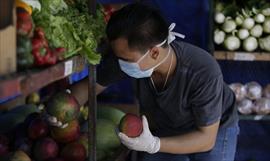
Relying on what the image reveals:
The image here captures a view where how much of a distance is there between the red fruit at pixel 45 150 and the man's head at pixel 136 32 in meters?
0.53

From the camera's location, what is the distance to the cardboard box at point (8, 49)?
125cm

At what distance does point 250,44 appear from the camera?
13.0 ft

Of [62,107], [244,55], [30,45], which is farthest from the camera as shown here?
[244,55]

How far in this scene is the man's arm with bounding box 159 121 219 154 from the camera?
7.91 feet

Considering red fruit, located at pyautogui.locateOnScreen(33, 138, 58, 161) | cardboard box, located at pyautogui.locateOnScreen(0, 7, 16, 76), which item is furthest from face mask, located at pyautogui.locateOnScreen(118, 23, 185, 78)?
cardboard box, located at pyautogui.locateOnScreen(0, 7, 16, 76)

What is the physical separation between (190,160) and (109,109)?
72 centimetres

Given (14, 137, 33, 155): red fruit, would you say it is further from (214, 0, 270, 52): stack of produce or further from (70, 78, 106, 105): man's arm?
(214, 0, 270, 52): stack of produce

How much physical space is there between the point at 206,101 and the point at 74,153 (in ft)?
2.30

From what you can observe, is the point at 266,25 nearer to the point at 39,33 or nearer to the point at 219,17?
the point at 219,17

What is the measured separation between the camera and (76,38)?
6.07 ft

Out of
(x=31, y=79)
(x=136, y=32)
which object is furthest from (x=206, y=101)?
(x=31, y=79)

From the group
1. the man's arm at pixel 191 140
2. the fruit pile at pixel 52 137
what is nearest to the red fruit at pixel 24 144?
the fruit pile at pixel 52 137

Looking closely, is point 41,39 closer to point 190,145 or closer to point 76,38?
point 76,38

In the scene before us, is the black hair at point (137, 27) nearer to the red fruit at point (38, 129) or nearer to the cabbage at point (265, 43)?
the red fruit at point (38, 129)
